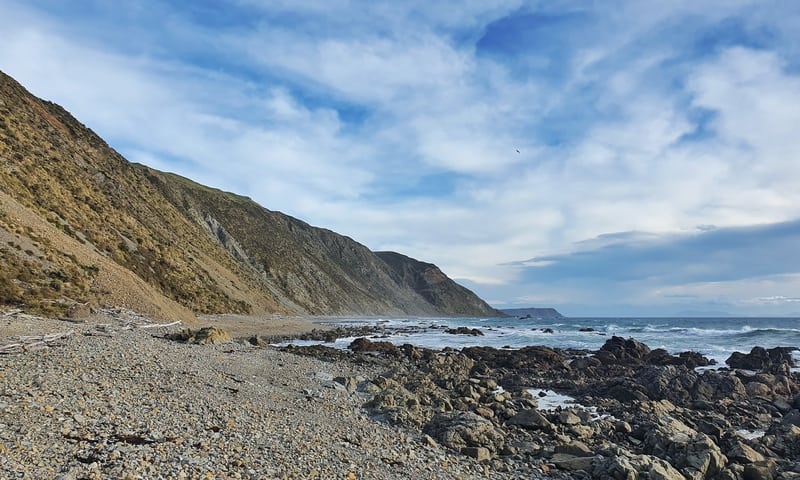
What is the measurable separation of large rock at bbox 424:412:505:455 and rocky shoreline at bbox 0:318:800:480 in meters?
0.04

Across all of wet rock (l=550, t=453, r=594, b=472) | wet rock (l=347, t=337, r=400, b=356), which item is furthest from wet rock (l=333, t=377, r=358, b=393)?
wet rock (l=347, t=337, r=400, b=356)

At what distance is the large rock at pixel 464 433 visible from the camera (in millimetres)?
11711

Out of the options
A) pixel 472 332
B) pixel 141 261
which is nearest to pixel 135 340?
pixel 141 261

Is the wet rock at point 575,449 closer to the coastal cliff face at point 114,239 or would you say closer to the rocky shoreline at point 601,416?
the rocky shoreline at point 601,416

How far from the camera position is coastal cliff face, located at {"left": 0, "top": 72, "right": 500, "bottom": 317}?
25153 mm

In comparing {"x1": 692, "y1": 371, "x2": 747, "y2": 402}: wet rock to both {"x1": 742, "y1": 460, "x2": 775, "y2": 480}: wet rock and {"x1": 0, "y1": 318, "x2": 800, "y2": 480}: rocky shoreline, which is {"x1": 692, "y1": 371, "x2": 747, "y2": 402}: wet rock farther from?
{"x1": 742, "y1": 460, "x2": 775, "y2": 480}: wet rock

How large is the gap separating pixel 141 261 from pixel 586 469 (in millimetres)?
39198

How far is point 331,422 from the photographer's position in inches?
476

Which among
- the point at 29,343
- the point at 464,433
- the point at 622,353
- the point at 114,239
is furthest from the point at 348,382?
the point at 114,239

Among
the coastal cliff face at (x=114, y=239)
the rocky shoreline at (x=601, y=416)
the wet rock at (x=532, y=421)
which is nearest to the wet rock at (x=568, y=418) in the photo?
the rocky shoreline at (x=601, y=416)

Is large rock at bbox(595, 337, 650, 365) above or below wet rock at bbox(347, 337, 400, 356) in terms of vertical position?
above

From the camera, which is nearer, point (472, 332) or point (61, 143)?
point (61, 143)

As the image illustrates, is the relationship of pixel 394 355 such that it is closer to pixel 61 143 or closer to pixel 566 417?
pixel 566 417

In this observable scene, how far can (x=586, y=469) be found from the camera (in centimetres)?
1089
